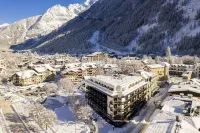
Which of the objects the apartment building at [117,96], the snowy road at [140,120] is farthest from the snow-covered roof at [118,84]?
the snowy road at [140,120]

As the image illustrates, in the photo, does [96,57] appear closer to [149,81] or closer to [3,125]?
[149,81]

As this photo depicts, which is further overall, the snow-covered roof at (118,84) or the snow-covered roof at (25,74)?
the snow-covered roof at (25,74)

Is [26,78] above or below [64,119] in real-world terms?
above

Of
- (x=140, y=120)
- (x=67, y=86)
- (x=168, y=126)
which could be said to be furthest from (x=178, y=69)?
(x=168, y=126)

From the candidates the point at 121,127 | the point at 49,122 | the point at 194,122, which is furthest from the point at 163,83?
the point at 194,122

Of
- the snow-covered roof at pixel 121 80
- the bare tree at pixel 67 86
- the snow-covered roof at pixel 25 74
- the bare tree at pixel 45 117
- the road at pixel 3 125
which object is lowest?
the road at pixel 3 125

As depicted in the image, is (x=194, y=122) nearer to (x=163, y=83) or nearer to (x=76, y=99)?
(x=76, y=99)

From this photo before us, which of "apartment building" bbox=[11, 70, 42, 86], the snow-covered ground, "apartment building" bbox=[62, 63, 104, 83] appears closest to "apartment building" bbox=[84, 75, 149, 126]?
the snow-covered ground

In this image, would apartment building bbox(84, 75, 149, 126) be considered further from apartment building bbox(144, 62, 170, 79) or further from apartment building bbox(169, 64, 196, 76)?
apartment building bbox(169, 64, 196, 76)

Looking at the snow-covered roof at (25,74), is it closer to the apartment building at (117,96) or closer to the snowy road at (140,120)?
the apartment building at (117,96)

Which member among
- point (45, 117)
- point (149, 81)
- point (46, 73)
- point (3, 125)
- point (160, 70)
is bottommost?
point (3, 125)

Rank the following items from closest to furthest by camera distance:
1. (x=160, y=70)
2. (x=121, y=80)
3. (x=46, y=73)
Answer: (x=121, y=80)
(x=160, y=70)
(x=46, y=73)
